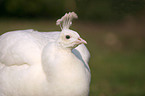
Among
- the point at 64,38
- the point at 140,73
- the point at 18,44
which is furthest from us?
the point at 140,73

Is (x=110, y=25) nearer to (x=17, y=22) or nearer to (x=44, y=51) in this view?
(x=17, y=22)

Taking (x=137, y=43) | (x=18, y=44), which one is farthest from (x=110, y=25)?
(x=18, y=44)

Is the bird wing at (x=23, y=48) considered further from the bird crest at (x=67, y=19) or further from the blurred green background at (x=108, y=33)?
the blurred green background at (x=108, y=33)

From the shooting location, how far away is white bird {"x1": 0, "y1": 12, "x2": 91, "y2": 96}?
3164 mm

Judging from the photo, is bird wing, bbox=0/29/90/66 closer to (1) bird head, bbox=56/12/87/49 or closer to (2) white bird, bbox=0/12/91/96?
(2) white bird, bbox=0/12/91/96

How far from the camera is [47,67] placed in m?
3.24

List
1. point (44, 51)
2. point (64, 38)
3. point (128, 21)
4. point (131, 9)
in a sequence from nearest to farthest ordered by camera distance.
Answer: point (131, 9)
point (64, 38)
point (44, 51)
point (128, 21)

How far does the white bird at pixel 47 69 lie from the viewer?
316 centimetres

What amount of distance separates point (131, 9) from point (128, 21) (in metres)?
13.0

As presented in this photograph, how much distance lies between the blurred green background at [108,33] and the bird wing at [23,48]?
0.68 meters

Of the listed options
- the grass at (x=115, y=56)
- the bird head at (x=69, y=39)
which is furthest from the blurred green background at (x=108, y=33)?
the bird head at (x=69, y=39)

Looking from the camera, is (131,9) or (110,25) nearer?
(131,9)

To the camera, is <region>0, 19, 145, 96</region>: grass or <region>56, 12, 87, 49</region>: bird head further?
<region>0, 19, 145, 96</region>: grass

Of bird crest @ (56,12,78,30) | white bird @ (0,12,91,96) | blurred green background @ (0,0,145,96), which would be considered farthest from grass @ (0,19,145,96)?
bird crest @ (56,12,78,30)
